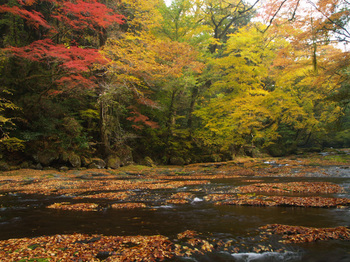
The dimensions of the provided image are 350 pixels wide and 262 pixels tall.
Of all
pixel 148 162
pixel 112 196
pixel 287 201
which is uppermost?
pixel 287 201

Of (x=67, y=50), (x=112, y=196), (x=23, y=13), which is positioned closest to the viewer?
(x=112, y=196)

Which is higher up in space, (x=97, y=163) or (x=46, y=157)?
(x=46, y=157)

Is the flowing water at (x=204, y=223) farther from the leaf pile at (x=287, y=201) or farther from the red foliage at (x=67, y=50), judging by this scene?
the red foliage at (x=67, y=50)

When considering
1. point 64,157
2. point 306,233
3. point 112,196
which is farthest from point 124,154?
point 306,233

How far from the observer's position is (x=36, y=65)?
15852mm

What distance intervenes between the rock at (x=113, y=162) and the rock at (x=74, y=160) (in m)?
2.25

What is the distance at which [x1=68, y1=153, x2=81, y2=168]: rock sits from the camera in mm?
15438

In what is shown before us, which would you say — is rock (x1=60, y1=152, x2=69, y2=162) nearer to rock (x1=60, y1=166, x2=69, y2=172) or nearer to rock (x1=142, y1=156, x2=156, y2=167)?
rock (x1=60, y1=166, x2=69, y2=172)

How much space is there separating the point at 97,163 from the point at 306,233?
49.4 ft

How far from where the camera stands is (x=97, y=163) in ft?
54.5

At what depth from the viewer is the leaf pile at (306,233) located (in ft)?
12.3

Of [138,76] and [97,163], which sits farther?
[138,76]

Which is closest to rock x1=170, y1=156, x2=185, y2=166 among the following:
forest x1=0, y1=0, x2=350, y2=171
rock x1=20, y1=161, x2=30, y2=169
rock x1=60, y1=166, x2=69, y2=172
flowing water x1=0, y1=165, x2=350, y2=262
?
forest x1=0, y1=0, x2=350, y2=171

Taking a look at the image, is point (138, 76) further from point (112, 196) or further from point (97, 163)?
point (112, 196)
